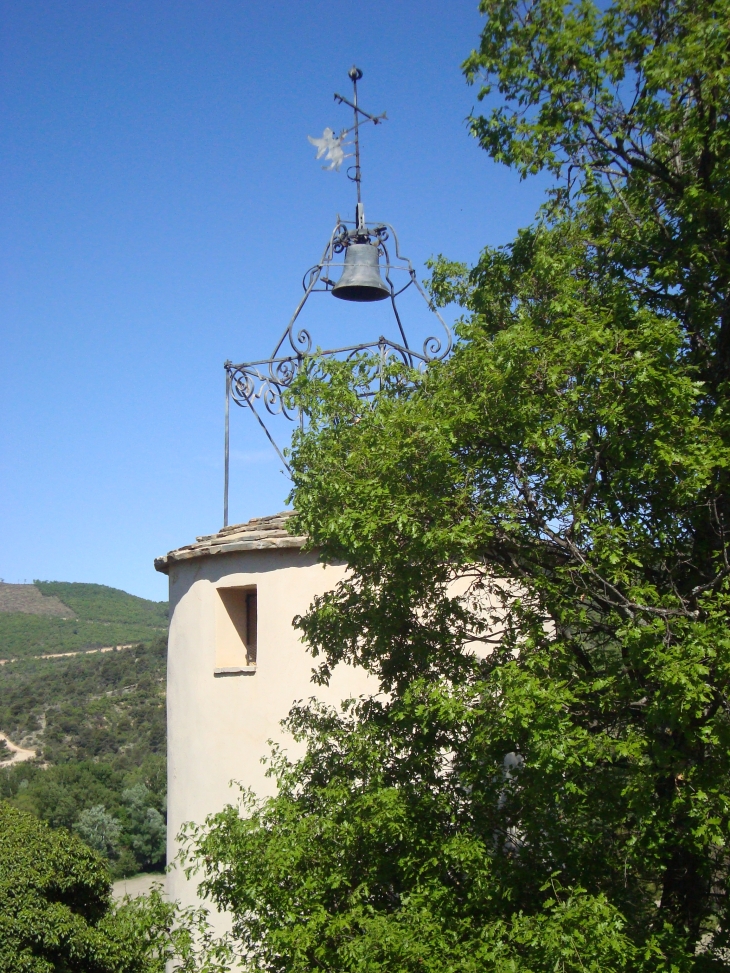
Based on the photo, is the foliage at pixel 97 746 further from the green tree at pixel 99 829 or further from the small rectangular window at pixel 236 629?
the small rectangular window at pixel 236 629

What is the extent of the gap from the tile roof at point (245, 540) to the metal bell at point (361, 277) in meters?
2.40

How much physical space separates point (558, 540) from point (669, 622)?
1061 millimetres

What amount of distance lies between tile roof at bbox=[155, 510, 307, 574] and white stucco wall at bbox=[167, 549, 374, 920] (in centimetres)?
13

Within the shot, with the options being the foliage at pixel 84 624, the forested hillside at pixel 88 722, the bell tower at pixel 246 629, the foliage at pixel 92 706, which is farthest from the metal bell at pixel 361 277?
the foliage at pixel 84 624

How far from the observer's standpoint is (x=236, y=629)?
403 inches

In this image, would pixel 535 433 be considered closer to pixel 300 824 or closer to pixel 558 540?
pixel 558 540

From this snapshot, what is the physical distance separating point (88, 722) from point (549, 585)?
→ 4182 cm

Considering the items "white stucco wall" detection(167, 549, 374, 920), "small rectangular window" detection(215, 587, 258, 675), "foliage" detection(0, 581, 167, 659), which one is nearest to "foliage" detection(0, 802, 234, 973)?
"white stucco wall" detection(167, 549, 374, 920)

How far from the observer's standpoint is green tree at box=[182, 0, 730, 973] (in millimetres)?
5355

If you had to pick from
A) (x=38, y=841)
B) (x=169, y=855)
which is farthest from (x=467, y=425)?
(x=38, y=841)

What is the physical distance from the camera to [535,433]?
18.8 feet

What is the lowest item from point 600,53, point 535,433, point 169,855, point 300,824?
point 169,855

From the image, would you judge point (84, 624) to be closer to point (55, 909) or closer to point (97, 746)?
point (97, 746)

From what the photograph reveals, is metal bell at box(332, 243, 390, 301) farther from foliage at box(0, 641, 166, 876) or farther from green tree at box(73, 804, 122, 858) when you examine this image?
green tree at box(73, 804, 122, 858)
